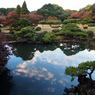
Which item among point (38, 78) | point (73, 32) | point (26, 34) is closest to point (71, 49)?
point (73, 32)

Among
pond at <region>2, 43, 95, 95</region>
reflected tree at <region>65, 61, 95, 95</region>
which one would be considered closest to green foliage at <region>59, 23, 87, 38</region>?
pond at <region>2, 43, 95, 95</region>

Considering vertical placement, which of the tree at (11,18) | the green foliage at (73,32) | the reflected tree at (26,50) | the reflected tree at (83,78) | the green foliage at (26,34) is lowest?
the reflected tree at (83,78)

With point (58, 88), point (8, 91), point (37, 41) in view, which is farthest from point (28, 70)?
point (37, 41)

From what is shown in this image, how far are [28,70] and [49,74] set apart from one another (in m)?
1.35

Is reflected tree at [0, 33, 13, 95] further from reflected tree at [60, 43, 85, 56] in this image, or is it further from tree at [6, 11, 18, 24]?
tree at [6, 11, 18, 24]

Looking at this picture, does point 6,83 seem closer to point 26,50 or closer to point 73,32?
point 26,50

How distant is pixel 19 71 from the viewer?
20.1ft

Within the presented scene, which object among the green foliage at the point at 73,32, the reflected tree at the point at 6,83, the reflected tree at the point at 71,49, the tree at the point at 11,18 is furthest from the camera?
the tree at the point at 11,18

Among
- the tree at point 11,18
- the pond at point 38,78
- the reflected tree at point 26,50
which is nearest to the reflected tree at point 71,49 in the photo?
the reflected tree at point 26,50

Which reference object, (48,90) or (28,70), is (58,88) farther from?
(28,70)

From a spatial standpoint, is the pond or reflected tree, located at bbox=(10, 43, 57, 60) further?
reflected tree, located at bbox=(10, 43, 57, 60)

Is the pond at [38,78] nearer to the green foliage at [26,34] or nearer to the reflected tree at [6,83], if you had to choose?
the reflected tree at [6,83]

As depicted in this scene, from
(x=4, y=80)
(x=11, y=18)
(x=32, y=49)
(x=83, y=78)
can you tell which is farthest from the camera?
(x=11, y=18)

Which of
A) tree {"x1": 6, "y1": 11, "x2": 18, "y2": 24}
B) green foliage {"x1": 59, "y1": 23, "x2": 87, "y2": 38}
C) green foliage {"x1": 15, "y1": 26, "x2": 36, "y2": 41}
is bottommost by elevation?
green foliage {"x1": 15, "y1": 26, "x2": 36, "y2": 41}
